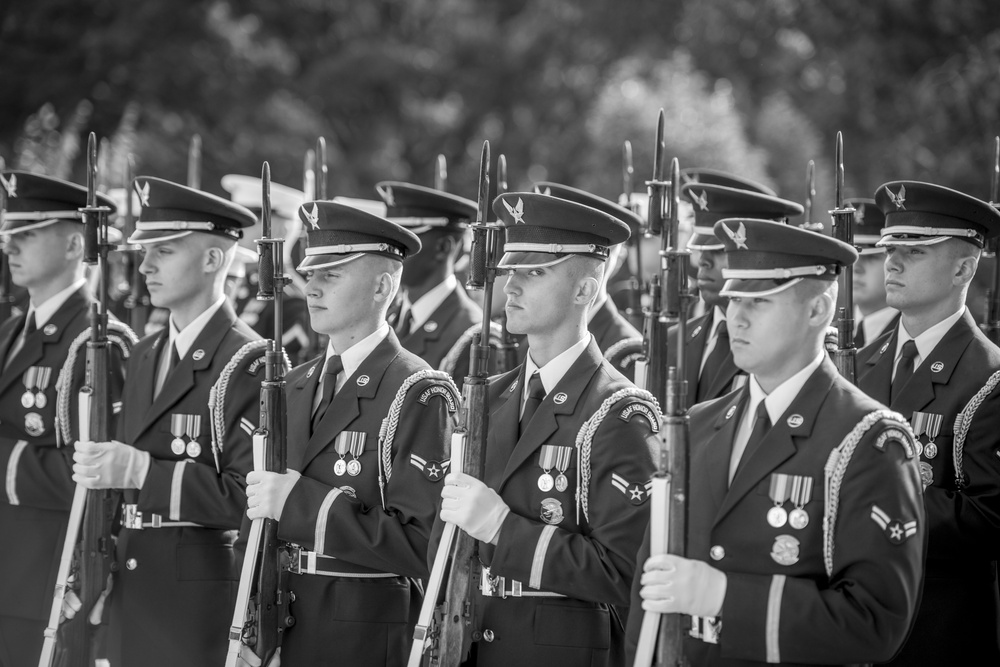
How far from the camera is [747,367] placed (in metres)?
4.36

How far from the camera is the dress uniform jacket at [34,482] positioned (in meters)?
6.58

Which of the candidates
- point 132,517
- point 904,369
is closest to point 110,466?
point 132,517

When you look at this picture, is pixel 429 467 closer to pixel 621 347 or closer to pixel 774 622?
pixel 774 622

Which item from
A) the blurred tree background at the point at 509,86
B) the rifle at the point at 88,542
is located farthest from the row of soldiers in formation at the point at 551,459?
the blurred tree background at the point at 509,86

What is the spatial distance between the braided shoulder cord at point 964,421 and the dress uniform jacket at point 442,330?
135 inches

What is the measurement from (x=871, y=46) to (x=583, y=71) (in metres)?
6.22

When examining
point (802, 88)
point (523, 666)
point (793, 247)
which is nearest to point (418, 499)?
point (523, 666)

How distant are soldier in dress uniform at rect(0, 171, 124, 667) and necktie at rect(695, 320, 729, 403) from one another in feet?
10.7

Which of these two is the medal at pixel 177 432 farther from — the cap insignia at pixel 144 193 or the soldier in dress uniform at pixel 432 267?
the soldier in dress uniform at pixel 432 267

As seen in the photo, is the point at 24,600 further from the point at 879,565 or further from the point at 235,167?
the point at 235,167

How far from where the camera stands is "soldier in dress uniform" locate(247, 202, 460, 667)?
5.25 metres

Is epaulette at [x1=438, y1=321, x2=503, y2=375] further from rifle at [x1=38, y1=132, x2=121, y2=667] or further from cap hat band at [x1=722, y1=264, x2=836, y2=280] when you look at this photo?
cap hat band at [x1=722, y1=264, x2=836, y2=280]

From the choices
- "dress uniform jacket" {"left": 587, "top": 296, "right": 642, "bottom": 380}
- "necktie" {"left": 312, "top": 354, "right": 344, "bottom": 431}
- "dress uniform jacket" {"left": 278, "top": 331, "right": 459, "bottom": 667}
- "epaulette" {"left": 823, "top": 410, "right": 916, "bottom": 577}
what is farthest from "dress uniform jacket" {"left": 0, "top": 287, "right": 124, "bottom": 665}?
"epaulette" {"left": 823, "top": 410, "right": 916, "bottom": 577}

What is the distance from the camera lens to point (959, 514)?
5.09 m
